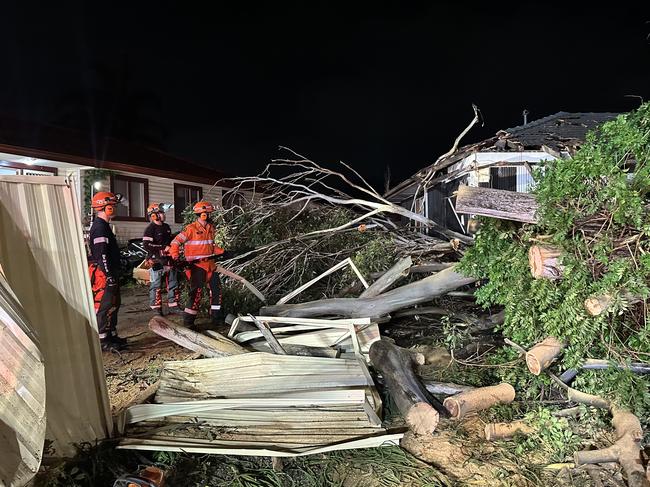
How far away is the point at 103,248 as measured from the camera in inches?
210

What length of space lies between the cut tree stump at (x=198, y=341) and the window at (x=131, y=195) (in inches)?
340

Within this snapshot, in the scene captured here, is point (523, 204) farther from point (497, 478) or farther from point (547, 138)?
point (547, 138)

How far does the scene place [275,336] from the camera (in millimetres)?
5137

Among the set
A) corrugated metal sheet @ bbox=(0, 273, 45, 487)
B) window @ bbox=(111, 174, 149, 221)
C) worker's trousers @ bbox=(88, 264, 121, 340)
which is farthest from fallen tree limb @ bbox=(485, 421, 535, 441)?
window @ bbox=(111, 174, 149, 221)

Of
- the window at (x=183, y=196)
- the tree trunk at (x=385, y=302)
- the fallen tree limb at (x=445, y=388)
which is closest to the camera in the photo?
the fallen tree limb at (x=445, y=388)

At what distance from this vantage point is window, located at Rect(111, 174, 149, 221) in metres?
12.8

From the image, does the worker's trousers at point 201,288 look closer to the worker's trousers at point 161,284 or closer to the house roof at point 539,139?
the worker's trousers at point 161,284

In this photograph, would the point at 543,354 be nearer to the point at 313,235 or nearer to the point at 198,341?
the point at 198,341

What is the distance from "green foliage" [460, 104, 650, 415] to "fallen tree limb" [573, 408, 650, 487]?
247 millimetres

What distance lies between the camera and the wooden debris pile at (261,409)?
3.07 meters

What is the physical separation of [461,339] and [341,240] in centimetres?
331

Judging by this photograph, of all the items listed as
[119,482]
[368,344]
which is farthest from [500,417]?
[119,482]

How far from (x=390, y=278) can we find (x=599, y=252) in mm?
2708

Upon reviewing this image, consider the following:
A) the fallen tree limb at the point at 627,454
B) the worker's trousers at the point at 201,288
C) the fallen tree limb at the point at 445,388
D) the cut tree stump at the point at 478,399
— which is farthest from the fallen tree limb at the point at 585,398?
the worker's trousers at the point at 201,288
